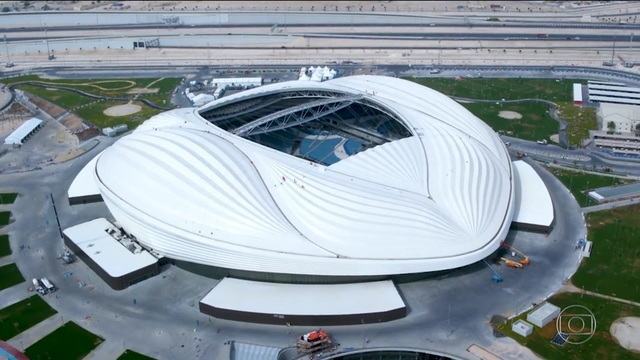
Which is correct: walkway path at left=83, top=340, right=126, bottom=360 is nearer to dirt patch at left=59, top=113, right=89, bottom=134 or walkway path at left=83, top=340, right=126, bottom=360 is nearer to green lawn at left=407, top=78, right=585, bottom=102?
dirt patch at left=59, top=113, right=89, bottom=134

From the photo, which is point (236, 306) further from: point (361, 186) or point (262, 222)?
point (361, 186)

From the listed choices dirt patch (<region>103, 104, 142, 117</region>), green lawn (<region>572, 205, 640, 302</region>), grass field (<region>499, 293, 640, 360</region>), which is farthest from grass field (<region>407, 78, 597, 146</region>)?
dirt patch (<region>103, 104, 142, 117</region>)

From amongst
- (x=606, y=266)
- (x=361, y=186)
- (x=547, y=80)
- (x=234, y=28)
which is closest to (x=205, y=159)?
(x=361, y=186)

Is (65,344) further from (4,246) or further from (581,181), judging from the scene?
(581,181)

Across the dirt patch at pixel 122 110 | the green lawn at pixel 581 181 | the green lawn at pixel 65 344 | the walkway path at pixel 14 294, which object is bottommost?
the green lawn at pixel 65 344

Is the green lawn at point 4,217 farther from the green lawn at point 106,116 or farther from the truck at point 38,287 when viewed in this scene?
the green lawn at point 106,116

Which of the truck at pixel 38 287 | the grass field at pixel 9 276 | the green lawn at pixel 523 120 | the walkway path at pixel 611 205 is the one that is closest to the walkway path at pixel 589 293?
the walkway path at pixel 611 205
